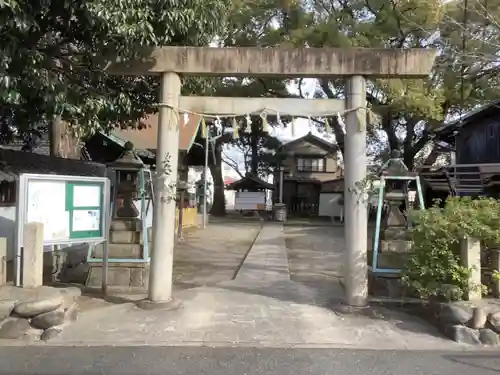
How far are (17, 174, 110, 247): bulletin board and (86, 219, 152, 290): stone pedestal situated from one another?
886 mm

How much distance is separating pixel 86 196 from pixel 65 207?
0.43 meters

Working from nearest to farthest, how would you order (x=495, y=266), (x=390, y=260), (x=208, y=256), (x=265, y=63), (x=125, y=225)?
(x=495, y=266), (x=265, y=63), (x=390, y=260), (x=125, y=225), (x=208, y=256)

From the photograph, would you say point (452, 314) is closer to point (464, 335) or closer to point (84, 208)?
point (464, 335)

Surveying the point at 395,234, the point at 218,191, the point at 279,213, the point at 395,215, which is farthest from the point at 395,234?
the point at 218,191

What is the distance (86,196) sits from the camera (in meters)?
8.23

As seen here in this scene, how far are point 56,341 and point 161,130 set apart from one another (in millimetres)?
3190

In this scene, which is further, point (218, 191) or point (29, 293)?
point (218, 191)

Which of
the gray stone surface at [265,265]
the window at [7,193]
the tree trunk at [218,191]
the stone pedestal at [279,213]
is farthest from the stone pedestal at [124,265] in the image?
the tree trunk at [218,191]

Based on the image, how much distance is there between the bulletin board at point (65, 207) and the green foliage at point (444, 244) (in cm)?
476

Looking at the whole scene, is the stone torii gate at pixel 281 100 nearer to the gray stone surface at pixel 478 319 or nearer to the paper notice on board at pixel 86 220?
the paper notice on board at pixel 86 220

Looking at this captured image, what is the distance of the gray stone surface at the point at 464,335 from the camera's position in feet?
20.4

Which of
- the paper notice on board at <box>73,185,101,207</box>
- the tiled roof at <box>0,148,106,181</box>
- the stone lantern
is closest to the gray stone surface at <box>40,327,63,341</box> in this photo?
the paper notice on board at <box>73,185,101,207</box>

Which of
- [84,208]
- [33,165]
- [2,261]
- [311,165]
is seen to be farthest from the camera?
[311,165]

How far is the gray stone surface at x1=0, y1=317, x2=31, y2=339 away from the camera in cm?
624
